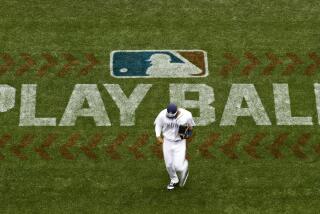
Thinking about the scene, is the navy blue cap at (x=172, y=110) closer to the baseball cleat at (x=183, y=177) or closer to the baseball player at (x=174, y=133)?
the baseball player at (x=174, y=133)

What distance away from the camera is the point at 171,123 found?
529 inches

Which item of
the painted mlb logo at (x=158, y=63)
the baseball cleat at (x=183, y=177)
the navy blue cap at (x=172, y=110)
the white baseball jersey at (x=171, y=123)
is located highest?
the navy blue cap at (x=172, y=110)

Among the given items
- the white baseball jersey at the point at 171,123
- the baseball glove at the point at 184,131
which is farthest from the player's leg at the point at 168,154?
the baseball glove at the point at 184,131

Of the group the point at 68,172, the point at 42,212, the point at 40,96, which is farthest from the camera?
the point at 40,96

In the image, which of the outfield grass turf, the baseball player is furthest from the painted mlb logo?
the baseball player

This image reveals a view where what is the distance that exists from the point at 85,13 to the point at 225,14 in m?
3.43

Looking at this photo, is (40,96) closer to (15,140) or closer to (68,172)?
(15,140)

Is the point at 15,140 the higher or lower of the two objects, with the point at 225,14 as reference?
lower

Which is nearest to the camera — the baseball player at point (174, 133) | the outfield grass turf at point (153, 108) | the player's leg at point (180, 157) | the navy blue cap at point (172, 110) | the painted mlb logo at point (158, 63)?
the navy blue cap at point (172, 110)

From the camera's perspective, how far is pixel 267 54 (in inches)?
672

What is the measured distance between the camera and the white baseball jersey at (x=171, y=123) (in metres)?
13.4

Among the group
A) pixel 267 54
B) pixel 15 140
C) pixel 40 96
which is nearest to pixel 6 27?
pixel 40 96

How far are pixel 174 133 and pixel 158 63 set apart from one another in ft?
11.9

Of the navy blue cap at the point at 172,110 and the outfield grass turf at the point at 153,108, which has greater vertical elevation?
the navy blue cap at the point at 172,110
